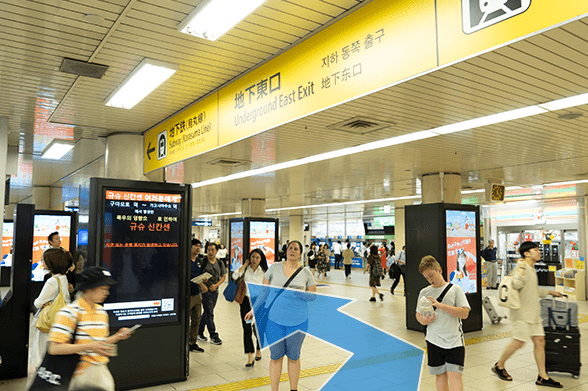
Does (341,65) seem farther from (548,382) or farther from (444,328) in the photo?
(548,382)

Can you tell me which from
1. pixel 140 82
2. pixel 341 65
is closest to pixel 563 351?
pixel 341 65

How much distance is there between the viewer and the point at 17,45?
435 centimetres

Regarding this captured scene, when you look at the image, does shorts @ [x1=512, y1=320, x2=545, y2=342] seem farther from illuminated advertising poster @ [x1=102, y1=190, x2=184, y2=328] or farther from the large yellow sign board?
illuminated advertising poster @ [x1=102, y1=190, x2=184, y2=328]

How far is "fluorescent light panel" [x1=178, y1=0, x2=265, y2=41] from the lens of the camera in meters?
3.53

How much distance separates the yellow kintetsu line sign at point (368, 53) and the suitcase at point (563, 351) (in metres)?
4.38

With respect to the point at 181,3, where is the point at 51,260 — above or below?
below

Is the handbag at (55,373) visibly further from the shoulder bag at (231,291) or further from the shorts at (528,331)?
the shorts at (528,331)

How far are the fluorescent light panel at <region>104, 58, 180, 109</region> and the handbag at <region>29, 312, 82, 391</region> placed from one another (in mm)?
3136

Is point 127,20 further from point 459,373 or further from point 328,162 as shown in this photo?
point 328,162

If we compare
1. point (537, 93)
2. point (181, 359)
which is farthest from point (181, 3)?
point (181, 359)

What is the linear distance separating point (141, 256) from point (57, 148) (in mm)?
4777

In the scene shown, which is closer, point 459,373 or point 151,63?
point 459,373

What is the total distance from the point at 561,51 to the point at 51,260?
14.6 feet

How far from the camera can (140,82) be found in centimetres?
522
